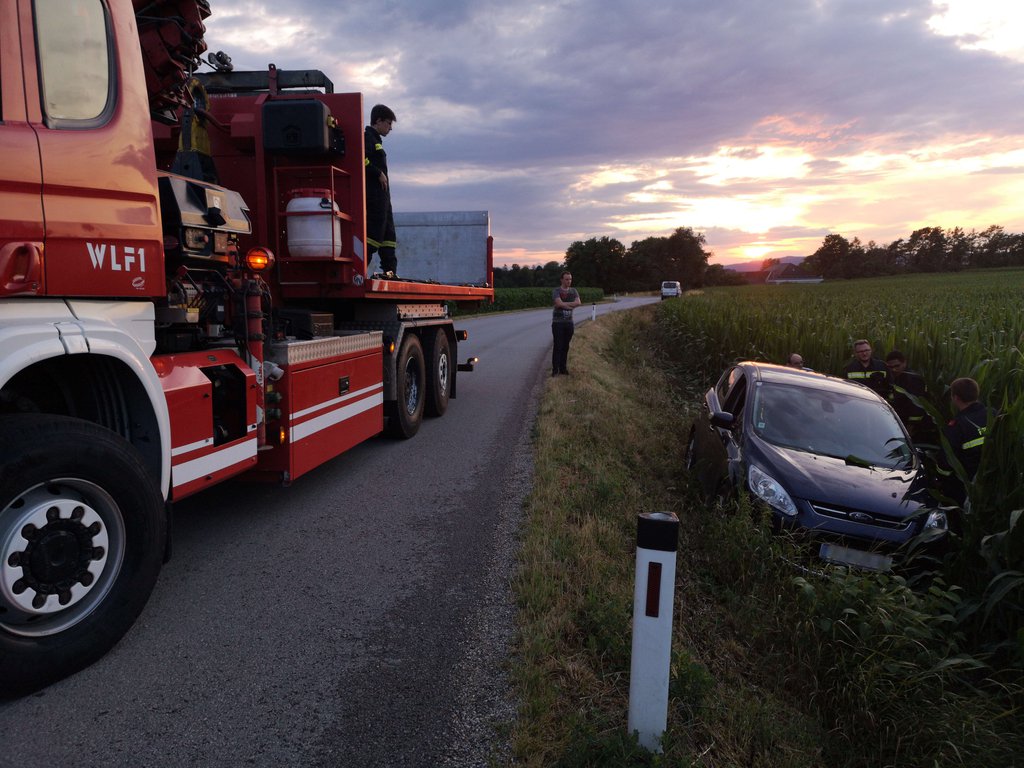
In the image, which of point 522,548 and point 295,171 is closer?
point 522,548

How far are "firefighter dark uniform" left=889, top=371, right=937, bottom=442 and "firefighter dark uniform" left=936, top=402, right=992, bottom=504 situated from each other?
1.42 meters

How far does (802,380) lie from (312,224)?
4.58m

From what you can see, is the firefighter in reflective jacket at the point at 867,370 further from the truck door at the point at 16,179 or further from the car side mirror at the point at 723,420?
the truck door at the point at 16,179

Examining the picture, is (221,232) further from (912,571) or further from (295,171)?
(912,571)

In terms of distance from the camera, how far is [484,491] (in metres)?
5.87

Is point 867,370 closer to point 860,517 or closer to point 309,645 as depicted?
point 860,517

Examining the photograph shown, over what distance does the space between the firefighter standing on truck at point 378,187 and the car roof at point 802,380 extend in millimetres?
Result: 3734

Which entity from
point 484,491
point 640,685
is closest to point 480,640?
point 640,685

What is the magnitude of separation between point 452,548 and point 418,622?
102 centimetres

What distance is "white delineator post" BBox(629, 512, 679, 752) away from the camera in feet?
7.92

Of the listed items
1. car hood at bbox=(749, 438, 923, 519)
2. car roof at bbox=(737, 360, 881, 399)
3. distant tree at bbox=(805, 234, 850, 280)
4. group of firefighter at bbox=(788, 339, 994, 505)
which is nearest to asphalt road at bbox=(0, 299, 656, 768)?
car hood at bbox=(749, 438, 923, 519)

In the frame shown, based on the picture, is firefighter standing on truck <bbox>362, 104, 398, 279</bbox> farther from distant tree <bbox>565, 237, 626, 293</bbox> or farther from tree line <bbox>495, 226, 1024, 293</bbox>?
distant tree <bbox>565, 237, 626, 293</bbox>

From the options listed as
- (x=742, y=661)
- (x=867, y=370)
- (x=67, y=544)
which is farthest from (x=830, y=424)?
(x=67, y=544)

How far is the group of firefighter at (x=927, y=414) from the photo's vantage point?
492cm
